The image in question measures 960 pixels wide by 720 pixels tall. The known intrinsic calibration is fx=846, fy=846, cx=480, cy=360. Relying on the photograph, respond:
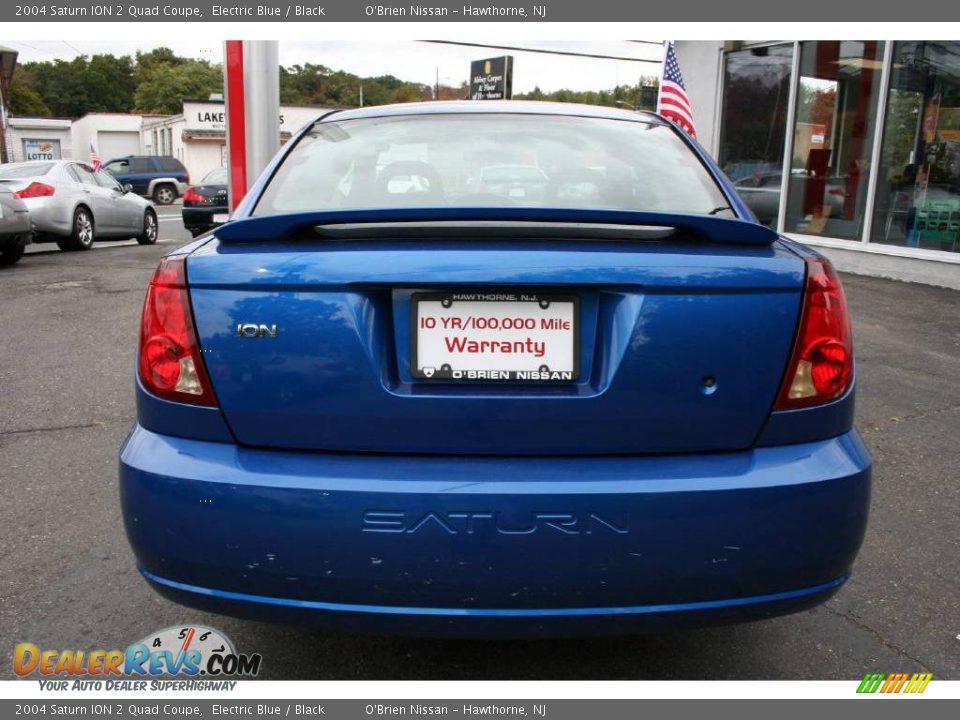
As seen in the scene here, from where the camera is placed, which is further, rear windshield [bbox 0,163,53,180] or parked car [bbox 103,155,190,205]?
parked car [bbox 103,155,190,205]

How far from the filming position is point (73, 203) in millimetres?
13094

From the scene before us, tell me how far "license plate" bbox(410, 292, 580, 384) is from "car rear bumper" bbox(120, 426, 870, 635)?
193 millimetres

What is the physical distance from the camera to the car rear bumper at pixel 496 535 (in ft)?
5.89

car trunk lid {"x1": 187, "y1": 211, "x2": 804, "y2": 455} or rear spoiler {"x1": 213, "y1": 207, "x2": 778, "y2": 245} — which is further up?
rear spoiler {"x1": 213, "y1": 207, "x2": 778, "y2": 245}

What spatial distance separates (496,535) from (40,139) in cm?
7873

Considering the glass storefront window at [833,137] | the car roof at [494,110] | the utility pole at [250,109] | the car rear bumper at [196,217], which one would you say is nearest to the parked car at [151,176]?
the car rear bumper at [196,217]

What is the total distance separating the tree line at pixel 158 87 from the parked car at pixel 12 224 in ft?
174

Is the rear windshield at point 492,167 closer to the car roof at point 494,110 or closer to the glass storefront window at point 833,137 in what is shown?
the car roof at point 494,110

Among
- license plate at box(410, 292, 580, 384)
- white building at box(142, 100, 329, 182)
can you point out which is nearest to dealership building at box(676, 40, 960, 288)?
license plate at box(410, 292, 580, 384)

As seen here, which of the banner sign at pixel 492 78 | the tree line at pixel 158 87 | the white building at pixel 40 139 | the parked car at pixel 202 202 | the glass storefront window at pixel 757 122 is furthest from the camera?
the tree line at pixel 158 87

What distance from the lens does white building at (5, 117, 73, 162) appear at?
66.2 metres

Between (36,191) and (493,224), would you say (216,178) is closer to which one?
(36,191)

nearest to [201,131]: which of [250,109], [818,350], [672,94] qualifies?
[672,94]

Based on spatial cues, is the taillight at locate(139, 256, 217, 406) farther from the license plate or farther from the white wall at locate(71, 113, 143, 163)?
the white wall at locate(71, 113, 143, 163)
